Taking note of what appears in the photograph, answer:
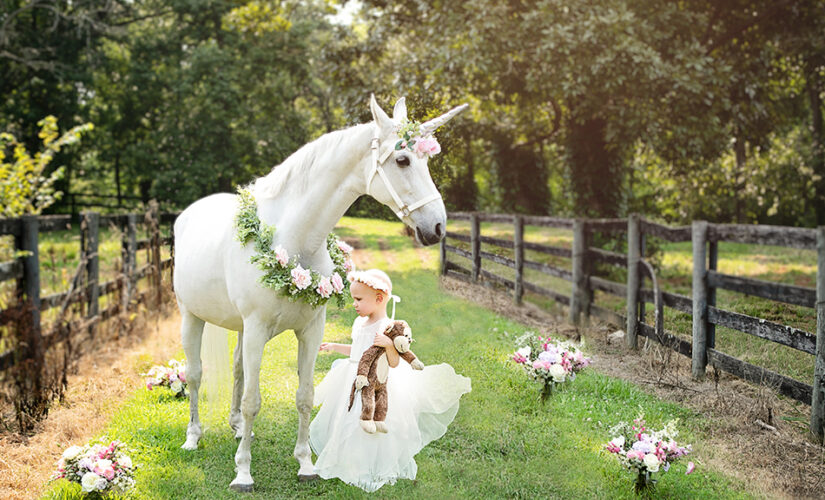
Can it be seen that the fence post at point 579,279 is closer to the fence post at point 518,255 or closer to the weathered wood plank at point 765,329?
the fence post at point 518,255

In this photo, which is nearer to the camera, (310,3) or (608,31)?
(608,31)

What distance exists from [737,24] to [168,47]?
20453 millimetres

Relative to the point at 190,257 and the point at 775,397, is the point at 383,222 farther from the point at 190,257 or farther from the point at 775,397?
the point at 775,397

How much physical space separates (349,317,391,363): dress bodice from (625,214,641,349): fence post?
156 inches

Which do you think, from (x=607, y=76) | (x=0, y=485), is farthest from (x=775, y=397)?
(x=607, y=76)

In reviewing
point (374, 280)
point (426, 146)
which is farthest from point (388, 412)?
point (426, 146)

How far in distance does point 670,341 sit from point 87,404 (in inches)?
214

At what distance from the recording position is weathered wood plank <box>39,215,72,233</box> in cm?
737

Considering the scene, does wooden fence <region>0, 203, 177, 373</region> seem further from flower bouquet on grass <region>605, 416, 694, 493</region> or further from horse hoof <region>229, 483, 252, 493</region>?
flower bouquet on grass <region>605, 416, 694, 493</region>

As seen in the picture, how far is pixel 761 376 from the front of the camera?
5109 mm

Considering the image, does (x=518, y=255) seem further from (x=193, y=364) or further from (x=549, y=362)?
(x=193, y=364)

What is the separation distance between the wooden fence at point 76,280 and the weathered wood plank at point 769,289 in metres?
4.83

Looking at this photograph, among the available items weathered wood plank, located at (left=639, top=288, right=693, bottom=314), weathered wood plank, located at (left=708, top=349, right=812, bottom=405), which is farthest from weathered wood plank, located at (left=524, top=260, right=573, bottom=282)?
weathered wood plank, located at (left=708, top=349, right=812, bottom=405)

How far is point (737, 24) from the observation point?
543 inches
